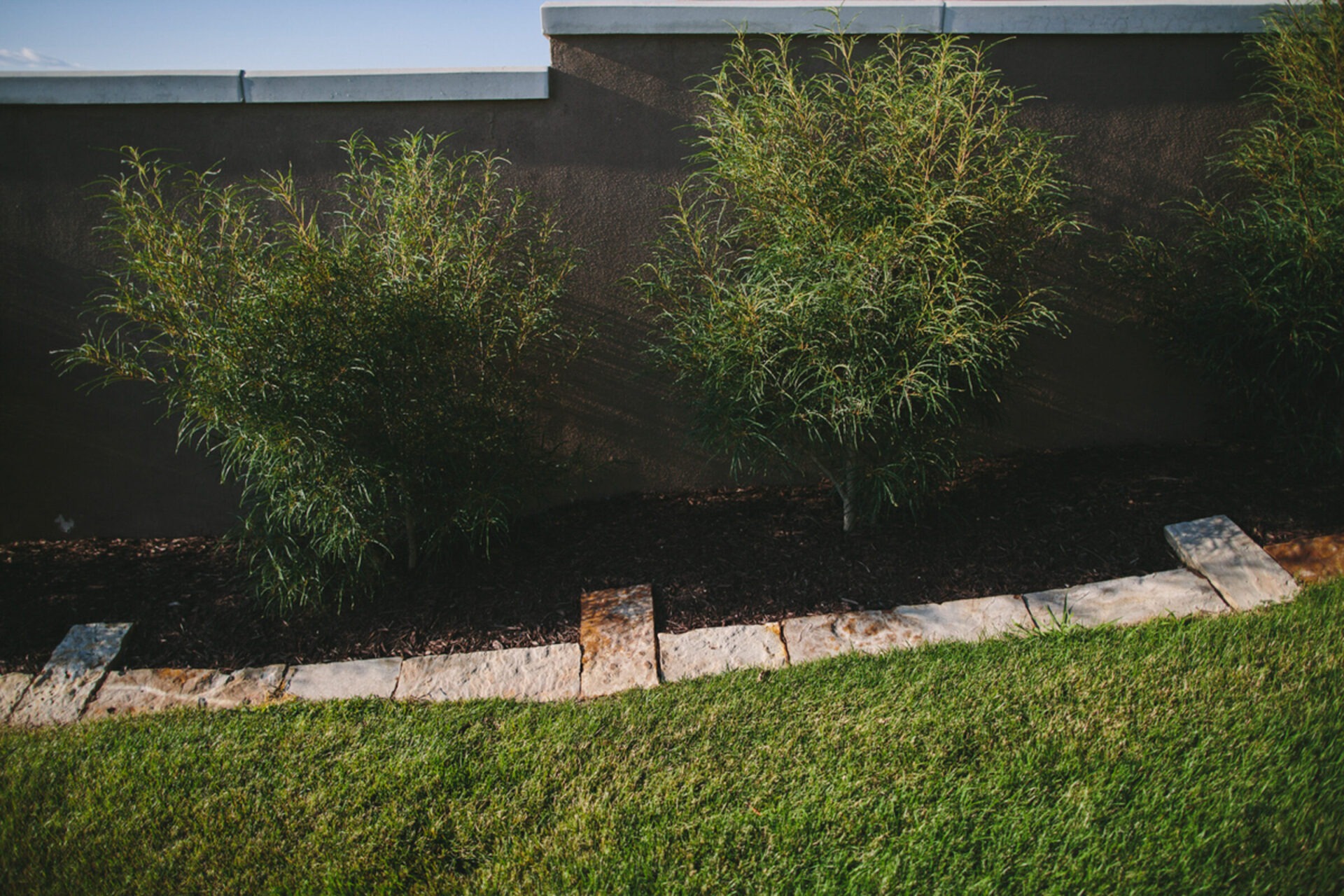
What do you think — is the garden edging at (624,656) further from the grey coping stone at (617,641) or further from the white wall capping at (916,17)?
the white wall capping at (916,17)

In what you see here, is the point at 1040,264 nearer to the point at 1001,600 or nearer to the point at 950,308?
the point at 950,308

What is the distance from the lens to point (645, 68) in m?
4.20

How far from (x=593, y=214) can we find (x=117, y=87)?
7.69 ft

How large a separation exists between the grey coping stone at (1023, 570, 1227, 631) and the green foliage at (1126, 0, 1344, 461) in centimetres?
127

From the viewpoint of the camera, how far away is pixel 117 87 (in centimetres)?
408

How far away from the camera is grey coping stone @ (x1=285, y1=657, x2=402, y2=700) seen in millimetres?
3105

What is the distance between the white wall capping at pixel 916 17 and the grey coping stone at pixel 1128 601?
2.65 meters

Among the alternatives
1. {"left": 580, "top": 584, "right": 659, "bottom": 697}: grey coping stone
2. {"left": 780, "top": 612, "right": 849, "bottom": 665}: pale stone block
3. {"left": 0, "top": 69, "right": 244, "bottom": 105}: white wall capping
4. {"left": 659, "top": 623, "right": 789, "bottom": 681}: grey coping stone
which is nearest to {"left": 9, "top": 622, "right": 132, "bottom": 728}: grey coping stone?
{"left": 580, "top": 584, "right": 659, "bottom": 697}: grey coping stone

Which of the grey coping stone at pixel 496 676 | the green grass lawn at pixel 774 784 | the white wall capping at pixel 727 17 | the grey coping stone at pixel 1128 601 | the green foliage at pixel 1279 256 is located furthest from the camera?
the white wall capping at pixel 727 17

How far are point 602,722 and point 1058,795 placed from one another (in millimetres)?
1363

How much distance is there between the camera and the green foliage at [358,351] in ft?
10.6

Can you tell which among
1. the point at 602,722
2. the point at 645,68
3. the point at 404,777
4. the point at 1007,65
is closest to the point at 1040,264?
the point at 1007,65

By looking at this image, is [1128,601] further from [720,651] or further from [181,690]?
[181,690]

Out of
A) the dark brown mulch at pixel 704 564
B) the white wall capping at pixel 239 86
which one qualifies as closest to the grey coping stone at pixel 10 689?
the dark brown mulch at pixel 704 564
